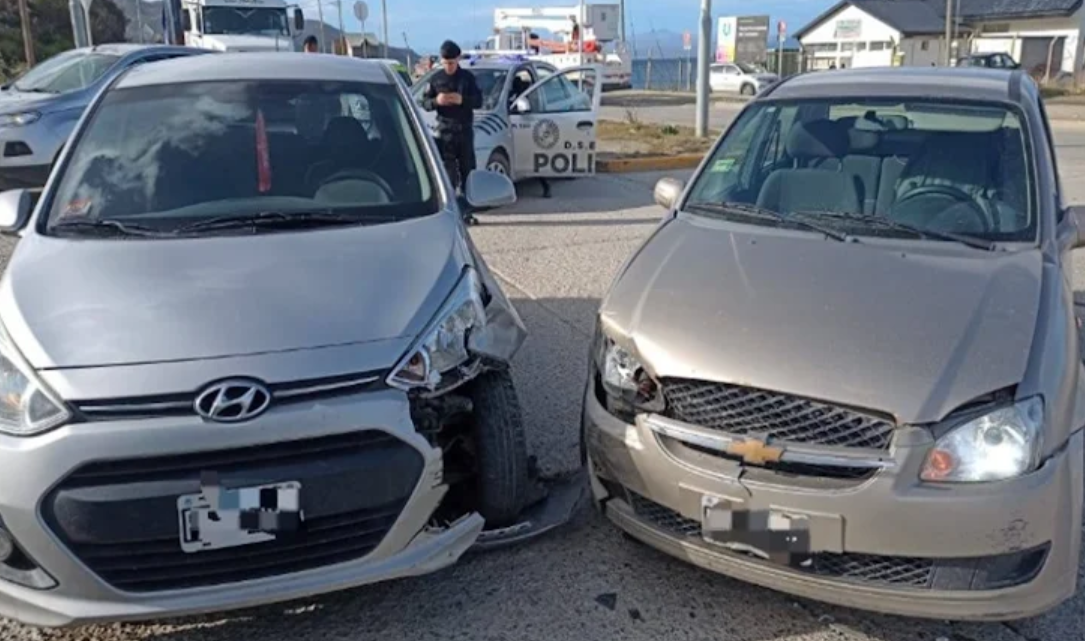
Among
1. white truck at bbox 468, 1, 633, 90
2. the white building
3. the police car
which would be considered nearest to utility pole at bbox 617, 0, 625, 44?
white truck at bbox 468, 1, 633, 90

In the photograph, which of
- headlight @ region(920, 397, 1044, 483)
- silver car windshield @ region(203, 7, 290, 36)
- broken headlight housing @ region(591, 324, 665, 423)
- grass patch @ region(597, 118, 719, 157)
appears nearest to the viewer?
headlight @ region(920, 397, 1044, 483)

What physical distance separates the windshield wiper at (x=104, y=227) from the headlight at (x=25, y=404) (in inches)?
32.8

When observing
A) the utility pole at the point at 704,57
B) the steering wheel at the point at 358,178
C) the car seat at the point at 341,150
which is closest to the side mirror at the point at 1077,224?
the steering wheel at the point at 358,178

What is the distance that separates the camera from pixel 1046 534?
2.56 metres

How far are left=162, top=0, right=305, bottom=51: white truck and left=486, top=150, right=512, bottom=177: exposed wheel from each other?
12143 millimetres

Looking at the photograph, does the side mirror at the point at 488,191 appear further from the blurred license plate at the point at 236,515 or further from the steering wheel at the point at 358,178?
the blurred license plate at the point at 236,515

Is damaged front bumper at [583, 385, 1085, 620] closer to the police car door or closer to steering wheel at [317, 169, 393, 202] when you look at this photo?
steering wheel at [317, 169, 393, 202]

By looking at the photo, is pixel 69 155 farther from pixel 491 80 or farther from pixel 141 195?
pixel 491 80

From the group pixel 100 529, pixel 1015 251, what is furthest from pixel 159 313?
pixel 1015 251

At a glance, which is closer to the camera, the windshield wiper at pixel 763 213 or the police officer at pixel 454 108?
the windshield wiper at pixel 763 213

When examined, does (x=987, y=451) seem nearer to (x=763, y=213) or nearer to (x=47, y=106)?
(x=763, y=213)

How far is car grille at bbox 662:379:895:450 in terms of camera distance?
2625 millimetres

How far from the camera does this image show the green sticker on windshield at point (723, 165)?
4.34 m

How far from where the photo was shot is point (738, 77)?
41938mm
